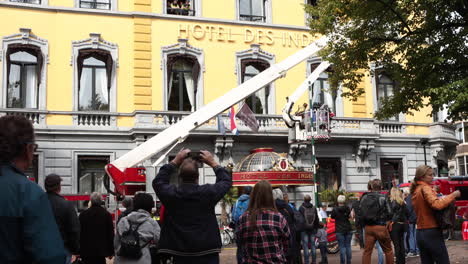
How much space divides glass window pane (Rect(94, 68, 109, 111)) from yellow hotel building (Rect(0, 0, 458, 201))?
0.14 feet

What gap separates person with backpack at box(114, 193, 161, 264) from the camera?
685 cm

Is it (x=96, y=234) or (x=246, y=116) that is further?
(x=246, y=116)

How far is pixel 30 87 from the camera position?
22547mm

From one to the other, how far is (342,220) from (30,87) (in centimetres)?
1554

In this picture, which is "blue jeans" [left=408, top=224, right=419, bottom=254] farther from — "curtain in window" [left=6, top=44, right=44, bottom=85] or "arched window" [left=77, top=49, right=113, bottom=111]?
"curtain in window" [left=6, top=44, right=44, bottom=85]

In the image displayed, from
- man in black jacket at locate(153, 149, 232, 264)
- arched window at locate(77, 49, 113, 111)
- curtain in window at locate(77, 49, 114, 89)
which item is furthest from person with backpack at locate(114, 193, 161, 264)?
curtain in window at locate(77, 49, 114, 89)

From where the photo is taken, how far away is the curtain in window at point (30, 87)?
73.6ft

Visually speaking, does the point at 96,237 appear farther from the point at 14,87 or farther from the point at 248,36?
the point at 248,36

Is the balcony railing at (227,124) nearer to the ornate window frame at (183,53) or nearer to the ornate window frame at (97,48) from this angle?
the ornate window frame at (97,48)

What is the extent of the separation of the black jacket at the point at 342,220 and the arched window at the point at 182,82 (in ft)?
42.7

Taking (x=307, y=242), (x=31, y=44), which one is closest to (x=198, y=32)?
(x=31, y=44)

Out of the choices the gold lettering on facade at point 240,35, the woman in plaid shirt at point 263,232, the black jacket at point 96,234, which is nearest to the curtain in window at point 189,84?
the gold lettering on facade at point 240,35

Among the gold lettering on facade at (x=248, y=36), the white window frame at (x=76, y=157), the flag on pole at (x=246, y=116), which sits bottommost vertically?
the white window frame at (x=76, y=157)

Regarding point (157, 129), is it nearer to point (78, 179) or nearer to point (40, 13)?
point (78, 179)
